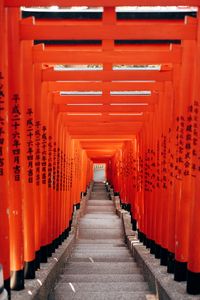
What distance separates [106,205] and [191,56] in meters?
23.1

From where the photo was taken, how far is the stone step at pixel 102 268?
10.1 meters

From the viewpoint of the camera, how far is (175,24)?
600 cm

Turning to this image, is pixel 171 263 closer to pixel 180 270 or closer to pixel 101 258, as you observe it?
pixel 180 270

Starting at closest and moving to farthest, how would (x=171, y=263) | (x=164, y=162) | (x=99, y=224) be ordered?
1. (x=171, y=263)
2. (x=164, y=162)
3. (x=99, y=224)

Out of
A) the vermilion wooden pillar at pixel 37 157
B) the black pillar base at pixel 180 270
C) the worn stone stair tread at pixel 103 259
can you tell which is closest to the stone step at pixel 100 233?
the worn stone stair tread at pixel 103 259

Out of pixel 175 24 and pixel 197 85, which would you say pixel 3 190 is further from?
pixel 175 24

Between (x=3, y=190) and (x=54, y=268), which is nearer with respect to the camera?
(x=3, y=190)

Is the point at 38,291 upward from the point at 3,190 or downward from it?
downward

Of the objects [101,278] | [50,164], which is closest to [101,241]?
[50,164]

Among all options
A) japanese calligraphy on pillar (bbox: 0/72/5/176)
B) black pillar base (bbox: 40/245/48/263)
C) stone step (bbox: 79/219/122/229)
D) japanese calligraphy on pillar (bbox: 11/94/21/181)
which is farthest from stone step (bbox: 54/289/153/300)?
stone step (bbox: 79/219/122/229)

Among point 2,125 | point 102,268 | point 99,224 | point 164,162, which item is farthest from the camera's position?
point 99,224

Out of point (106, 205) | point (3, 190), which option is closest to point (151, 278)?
point (3, 190)

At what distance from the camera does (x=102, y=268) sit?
10.4 m

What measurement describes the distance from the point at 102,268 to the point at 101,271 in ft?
0.85
